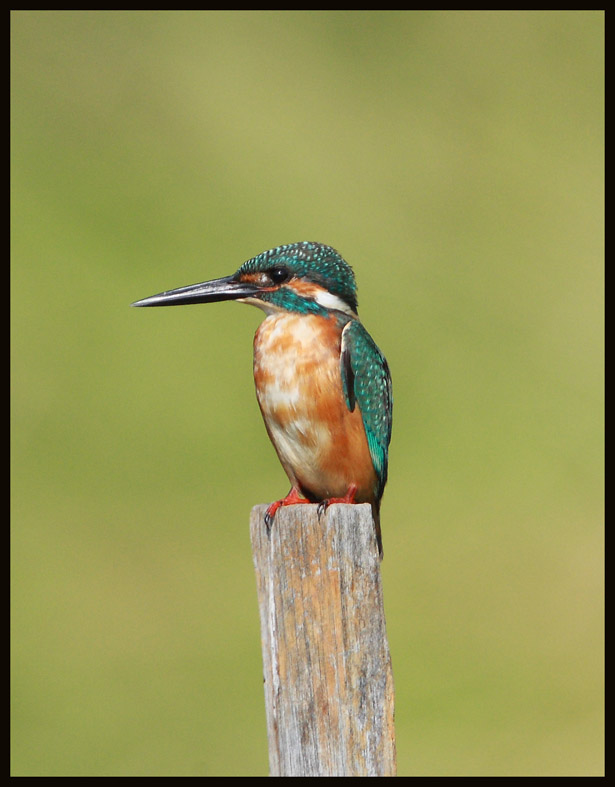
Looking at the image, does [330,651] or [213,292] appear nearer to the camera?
[330,651]

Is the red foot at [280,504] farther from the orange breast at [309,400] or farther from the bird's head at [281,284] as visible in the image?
the bird's head at [281,284]

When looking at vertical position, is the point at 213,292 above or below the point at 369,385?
above

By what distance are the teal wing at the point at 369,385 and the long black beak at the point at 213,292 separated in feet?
1.20

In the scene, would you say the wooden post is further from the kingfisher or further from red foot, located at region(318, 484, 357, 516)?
the kingfisher

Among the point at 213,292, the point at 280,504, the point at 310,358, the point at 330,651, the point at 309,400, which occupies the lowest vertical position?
the point at 330,651

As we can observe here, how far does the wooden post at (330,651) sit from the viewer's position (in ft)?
8.34

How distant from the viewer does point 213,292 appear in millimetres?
3426

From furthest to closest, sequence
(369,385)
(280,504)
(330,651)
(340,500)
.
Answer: (369,385) → (280,504) → (340,500) → (330,651)

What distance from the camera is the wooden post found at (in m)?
2.54

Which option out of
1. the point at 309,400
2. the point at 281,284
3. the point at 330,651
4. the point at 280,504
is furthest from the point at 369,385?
the point at 330,651

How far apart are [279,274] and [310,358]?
302mm

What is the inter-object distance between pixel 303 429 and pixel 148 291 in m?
4.73

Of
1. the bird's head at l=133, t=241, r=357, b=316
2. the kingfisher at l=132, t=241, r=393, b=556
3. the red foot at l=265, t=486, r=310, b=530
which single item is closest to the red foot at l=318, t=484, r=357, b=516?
the kingfisher at l=132, t=241, r=393, b=556

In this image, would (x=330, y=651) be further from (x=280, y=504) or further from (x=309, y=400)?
(x=309, y=400)
